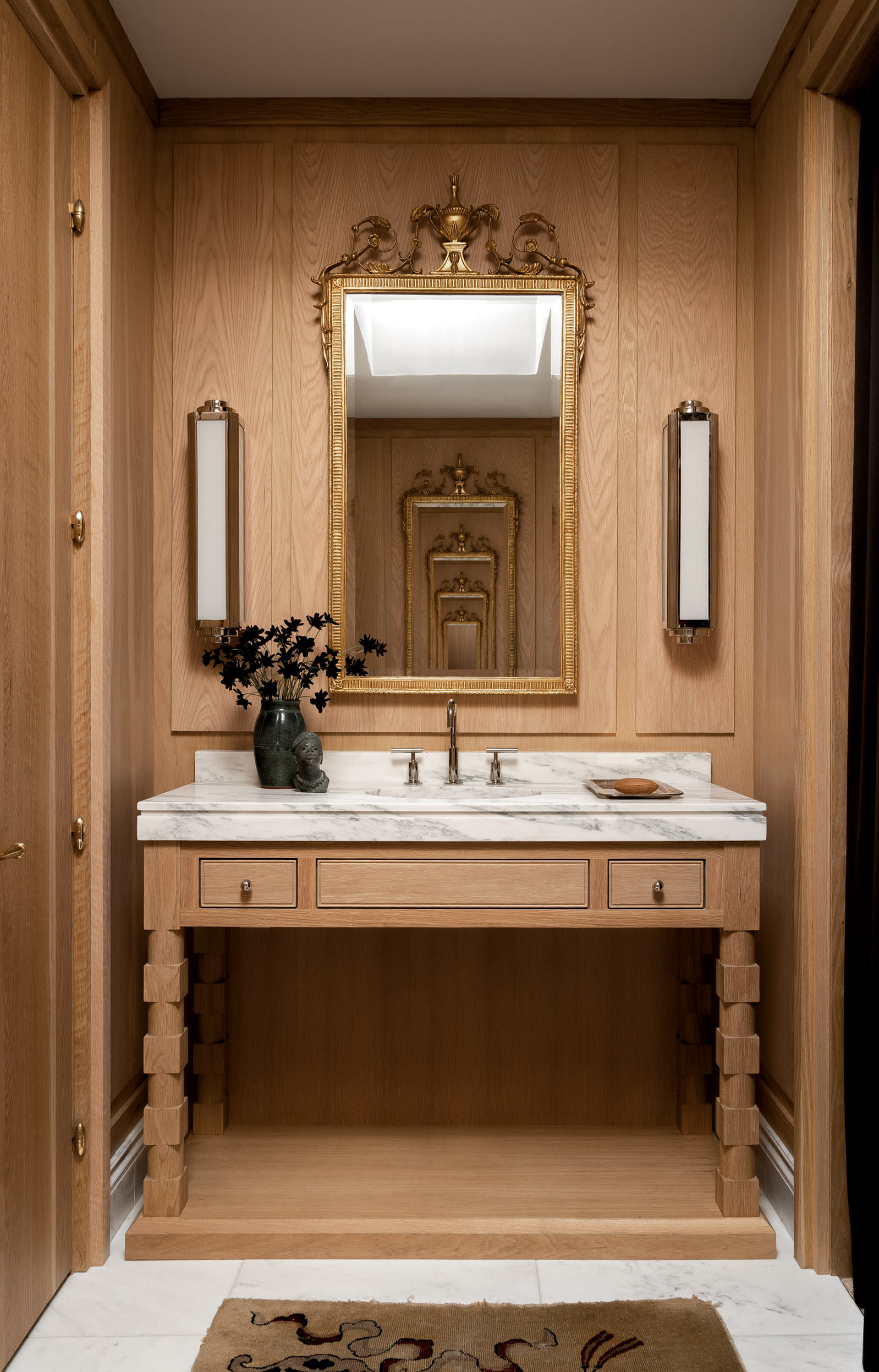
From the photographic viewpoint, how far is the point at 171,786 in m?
2.47

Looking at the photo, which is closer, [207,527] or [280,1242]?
[280,1242]

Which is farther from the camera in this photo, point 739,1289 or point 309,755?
point 309,755

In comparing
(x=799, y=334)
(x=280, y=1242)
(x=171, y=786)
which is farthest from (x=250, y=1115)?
(x=799, y=334)

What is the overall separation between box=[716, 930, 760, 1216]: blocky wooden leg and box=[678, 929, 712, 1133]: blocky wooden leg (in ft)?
1.31

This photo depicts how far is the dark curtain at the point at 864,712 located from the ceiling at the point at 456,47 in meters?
0.48

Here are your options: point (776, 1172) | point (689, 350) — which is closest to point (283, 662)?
point (689, 350)

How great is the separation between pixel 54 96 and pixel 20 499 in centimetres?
83

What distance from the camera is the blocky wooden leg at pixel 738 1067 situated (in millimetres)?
1976

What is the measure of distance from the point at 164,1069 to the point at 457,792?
87 cm

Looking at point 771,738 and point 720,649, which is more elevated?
point 720,649

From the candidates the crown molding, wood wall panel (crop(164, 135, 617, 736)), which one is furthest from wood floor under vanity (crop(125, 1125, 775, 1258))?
the crown molding

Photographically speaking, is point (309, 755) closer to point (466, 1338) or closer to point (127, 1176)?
point (127, 1176)

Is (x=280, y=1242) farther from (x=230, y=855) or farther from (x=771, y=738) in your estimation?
(x=771, y=738)

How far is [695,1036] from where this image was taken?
95.8 inches
